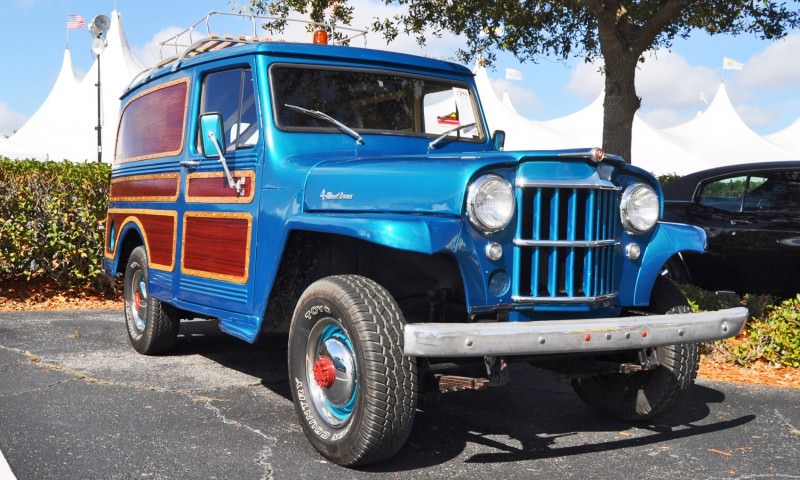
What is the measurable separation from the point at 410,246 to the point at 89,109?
80.6ft

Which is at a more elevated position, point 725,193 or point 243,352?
point 725,193

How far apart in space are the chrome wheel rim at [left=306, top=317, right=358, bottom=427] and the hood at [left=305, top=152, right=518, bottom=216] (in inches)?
23.0

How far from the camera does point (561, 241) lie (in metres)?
3.91

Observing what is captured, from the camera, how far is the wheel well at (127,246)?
683cm

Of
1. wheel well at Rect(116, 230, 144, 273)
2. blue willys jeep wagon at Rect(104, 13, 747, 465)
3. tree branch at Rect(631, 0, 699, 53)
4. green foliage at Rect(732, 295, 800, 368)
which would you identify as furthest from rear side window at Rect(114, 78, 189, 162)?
tree branch at Rect(631, 0, 699, 53)

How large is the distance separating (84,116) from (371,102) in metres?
22.9

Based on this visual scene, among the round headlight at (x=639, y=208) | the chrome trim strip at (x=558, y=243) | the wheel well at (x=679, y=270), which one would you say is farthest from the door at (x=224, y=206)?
the wheel well at (x=679, y=270)

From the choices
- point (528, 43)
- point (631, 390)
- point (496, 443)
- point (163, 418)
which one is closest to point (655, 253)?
point (631, 390)

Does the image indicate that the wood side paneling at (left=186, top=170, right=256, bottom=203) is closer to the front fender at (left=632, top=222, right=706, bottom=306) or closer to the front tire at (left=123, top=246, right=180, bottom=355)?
the front tire at (left=123, top=246, right=180, bottom=355)

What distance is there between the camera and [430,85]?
216 inches

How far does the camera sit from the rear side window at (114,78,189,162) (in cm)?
587

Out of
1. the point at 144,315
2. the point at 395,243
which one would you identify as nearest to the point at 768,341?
the point at 395,243

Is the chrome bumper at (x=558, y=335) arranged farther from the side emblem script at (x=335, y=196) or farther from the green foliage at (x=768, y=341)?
the green foliage at (x=768, y=341)

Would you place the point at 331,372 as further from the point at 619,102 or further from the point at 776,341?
the point at 619,102
